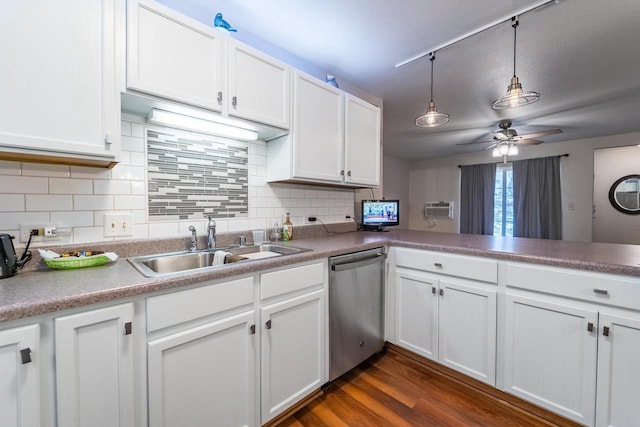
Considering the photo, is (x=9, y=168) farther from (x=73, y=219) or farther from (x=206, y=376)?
(x=206, y=376)

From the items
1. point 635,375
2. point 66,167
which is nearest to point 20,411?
point 66,167

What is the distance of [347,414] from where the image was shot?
144 cm

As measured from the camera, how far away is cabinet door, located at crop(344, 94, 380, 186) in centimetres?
221

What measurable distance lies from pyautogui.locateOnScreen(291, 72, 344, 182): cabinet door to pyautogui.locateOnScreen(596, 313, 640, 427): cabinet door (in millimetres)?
1715

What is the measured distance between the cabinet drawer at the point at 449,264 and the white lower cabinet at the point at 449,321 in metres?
0.05

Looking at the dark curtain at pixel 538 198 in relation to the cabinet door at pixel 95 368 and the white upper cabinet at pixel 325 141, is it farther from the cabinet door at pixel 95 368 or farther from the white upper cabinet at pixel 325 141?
the cabinet door at pixel 95 368

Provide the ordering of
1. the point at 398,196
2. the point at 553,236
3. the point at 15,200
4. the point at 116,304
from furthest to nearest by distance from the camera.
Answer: the point at 398,196 < the point at 553,236 < the point at 15,200 < the point at 116,304

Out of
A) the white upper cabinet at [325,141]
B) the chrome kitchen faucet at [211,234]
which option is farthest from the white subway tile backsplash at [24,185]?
the white upper cabinet at [325,141]

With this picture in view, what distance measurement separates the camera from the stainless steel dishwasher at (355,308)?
1624mm

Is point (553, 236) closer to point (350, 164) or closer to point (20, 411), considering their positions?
point (350, 164)

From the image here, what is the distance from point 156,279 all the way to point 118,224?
0.63 metres

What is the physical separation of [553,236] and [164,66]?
647cm

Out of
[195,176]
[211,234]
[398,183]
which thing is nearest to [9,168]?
[195,176]

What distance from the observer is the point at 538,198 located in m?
5.05
